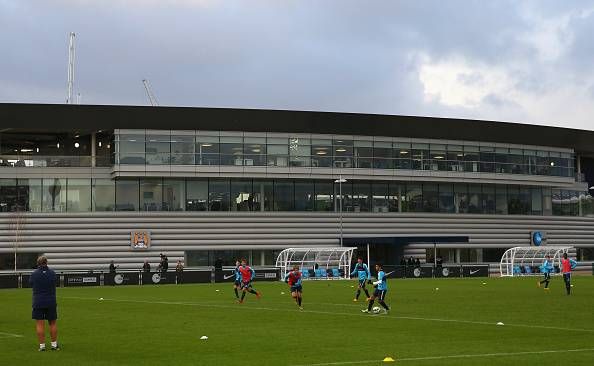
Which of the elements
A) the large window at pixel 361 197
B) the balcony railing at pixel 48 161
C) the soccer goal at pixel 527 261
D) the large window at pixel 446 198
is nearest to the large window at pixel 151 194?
the balcony railing at pixel 48 161

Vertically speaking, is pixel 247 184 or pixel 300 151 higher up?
pixel 300 151

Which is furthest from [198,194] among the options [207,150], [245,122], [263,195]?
[245,122]

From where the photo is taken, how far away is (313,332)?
23.6 m

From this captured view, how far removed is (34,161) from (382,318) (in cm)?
5113

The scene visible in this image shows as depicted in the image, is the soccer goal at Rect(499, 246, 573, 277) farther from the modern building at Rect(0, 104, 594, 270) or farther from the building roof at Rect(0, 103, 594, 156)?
the building roof at Rect(0, 103, 594, 156)

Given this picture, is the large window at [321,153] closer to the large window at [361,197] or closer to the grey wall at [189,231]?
the large window at [361,197]

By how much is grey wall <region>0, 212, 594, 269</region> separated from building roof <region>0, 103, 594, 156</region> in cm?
704

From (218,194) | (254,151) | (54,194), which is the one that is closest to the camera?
(54,194)

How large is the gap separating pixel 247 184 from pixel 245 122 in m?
5.24

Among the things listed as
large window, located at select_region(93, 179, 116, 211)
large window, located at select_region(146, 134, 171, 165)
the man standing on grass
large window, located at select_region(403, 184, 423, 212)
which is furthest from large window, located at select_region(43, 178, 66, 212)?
the man standing on grass

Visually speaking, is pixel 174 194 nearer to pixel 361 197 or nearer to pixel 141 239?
pixel 141 239

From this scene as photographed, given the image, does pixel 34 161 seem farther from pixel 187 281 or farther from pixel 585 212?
pixel 585 212

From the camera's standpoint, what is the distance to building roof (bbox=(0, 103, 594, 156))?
7275 cm

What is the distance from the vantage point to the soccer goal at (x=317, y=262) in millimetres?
68250
